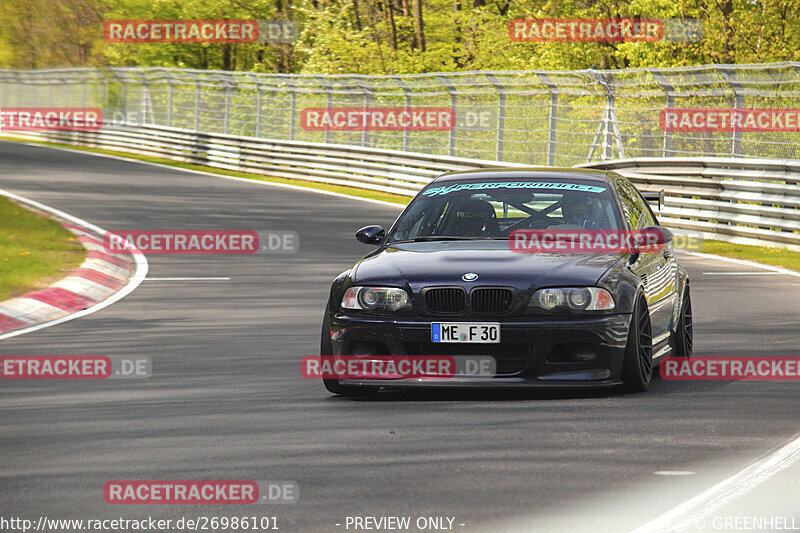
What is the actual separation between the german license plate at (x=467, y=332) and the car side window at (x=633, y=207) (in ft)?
6.25

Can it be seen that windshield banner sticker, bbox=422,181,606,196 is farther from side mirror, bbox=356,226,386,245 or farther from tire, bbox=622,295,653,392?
tire, bbox=622,295,653,392

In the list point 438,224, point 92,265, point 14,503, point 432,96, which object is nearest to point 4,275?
point 92,265

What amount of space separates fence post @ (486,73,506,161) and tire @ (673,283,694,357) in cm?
1912

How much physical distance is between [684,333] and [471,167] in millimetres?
20471

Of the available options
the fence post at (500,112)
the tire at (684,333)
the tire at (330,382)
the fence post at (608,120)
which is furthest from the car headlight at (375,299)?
the fence post at (500,112)

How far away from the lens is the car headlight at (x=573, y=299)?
805 centimetres

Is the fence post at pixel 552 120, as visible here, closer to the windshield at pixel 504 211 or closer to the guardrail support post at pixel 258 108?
the guardrail support post at pixel 258 108

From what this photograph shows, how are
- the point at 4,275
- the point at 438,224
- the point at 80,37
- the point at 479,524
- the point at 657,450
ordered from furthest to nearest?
the point at 80,37, the point at 4,275, the point at 438,224, the point at 657,450, the point at 479,524

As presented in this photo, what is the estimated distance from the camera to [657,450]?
6832mm

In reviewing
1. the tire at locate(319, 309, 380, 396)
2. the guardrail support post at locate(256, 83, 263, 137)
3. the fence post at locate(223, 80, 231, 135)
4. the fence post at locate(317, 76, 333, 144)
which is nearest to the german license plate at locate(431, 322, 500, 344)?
the tire at locate(319, 309, 380, 396)

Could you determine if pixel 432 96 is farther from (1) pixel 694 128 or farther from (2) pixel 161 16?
(2) pixel 161 16

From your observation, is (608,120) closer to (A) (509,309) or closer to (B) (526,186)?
(B) (526,186)

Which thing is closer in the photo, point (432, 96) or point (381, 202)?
point (381, 202)

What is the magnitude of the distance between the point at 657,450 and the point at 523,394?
6.15 feet
